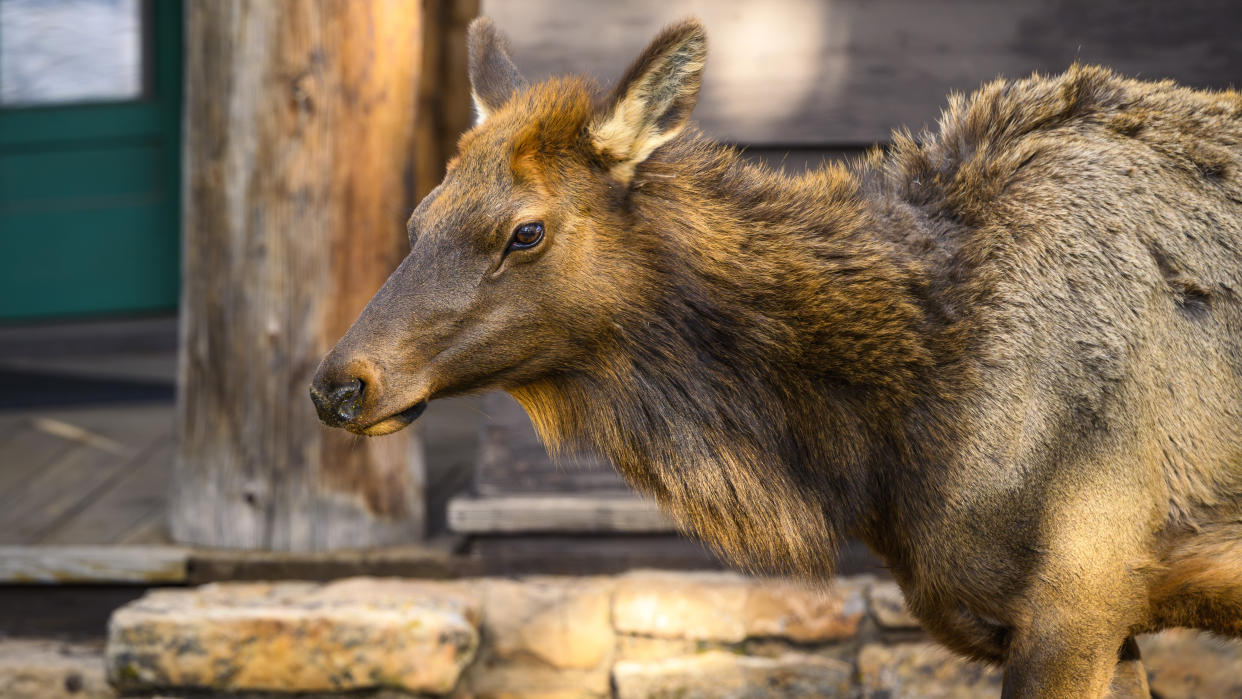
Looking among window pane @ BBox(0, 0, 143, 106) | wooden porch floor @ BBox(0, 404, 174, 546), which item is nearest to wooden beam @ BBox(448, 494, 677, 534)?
wooden porch floor @ BBox(0, 404, 174, 546)

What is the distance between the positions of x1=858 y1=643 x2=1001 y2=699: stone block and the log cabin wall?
69 centimetres

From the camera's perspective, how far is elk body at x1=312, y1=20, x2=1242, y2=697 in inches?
95.7

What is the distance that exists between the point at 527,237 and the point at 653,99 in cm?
41

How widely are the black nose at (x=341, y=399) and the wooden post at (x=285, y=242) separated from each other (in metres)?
1.63

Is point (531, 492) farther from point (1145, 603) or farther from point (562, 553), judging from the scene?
point (1145, 603)

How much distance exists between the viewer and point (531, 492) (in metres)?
4.18

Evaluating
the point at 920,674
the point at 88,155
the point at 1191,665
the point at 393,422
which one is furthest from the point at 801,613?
the point at 88,155

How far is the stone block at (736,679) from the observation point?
12.7 ft

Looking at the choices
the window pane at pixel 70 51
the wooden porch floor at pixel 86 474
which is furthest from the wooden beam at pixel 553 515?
the window pane at pixel 70 51

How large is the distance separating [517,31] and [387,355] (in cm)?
201

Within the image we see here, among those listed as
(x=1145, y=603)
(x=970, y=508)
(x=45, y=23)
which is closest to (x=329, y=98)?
(x=970, y=508)

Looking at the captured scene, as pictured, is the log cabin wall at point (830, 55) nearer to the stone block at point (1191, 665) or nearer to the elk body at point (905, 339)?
the elk body at point (905, 339)

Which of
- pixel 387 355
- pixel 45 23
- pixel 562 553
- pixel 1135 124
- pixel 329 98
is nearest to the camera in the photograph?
pixel 387 355

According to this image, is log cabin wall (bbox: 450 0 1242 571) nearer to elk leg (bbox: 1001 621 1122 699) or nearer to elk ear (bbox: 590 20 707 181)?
elk ear (bbox: 590 20 707 181)
